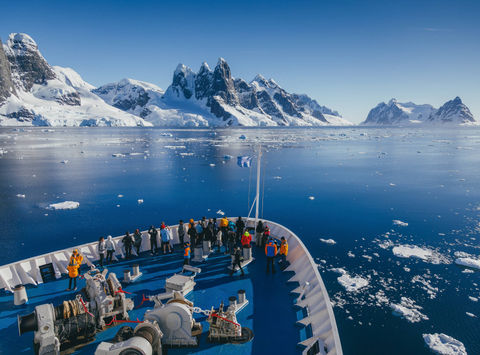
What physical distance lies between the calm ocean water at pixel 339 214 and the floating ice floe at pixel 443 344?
11.2 inches

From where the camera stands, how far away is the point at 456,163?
5219 centimetres

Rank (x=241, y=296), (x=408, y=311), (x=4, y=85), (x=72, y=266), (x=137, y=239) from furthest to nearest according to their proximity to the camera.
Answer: (x=4, y=85) < (x=137, y=239) < (x=408, y=311) < (x=72, y=266) < (x=241, y=296)

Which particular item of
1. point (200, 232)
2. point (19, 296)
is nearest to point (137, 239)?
point (200, 232)

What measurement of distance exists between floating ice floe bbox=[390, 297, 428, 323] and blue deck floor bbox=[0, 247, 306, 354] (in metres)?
4.66

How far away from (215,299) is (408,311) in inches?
317

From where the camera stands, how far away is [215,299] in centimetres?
1016

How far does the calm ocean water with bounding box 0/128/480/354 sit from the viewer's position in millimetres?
12148

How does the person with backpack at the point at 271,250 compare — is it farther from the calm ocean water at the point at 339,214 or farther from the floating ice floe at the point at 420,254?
the floating ice floe at the point at 420,254

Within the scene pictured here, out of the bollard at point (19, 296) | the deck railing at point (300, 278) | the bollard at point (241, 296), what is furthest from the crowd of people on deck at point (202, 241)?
the bollard at point (241, 296)

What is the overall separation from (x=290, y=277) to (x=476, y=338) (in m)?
6.81

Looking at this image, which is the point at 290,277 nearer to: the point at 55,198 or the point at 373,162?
the point at 55,198

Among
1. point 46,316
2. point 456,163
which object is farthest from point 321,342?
point 456,163

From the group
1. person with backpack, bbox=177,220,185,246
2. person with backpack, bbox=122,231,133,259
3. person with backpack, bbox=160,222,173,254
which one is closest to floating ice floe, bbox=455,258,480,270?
person with backpack, bbox=177,220,185,246

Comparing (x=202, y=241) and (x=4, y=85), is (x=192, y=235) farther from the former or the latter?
(x=4, y=85)
